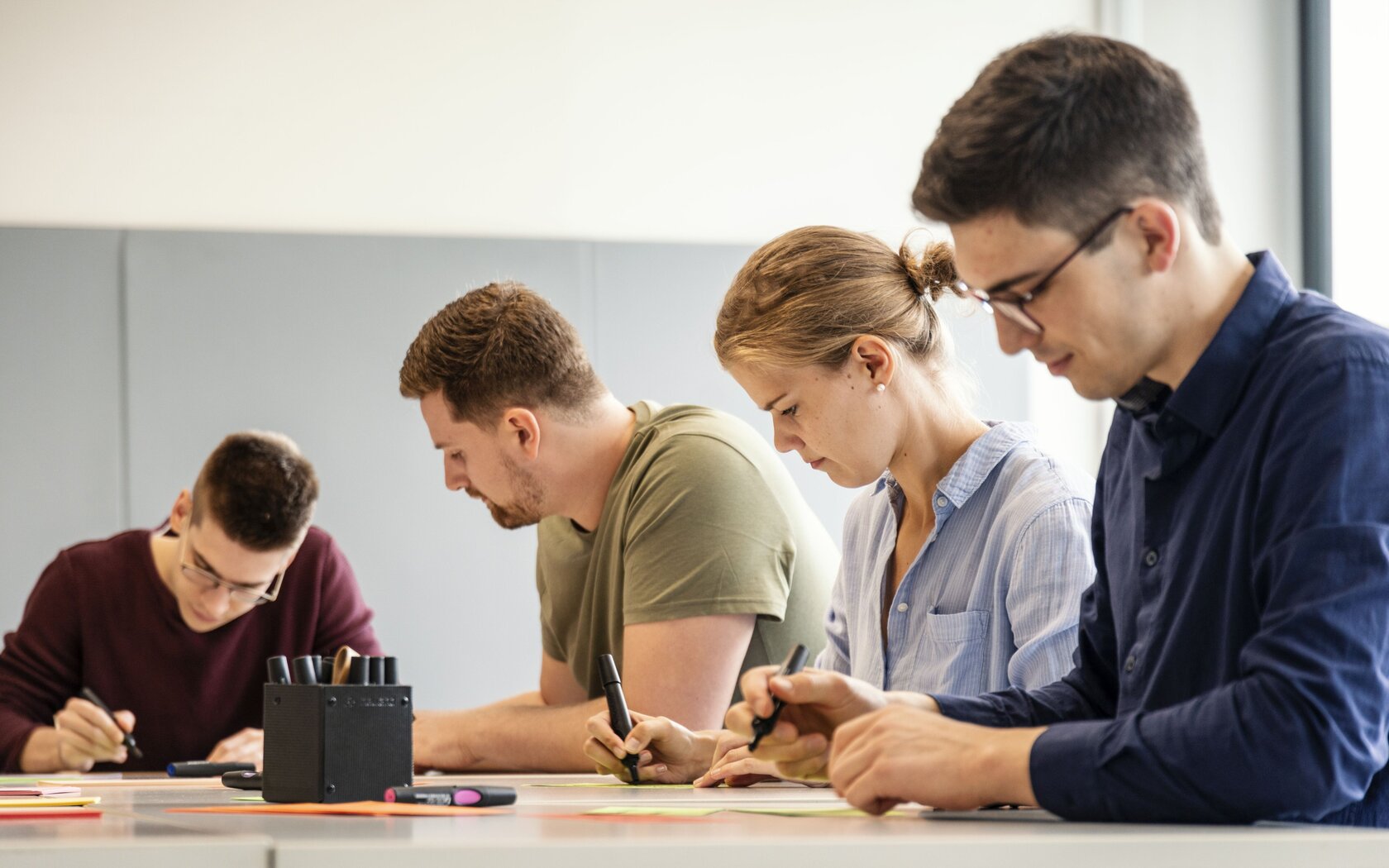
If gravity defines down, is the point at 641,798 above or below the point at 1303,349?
below

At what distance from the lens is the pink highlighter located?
3.72 feet

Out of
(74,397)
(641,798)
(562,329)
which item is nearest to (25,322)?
(74,397)

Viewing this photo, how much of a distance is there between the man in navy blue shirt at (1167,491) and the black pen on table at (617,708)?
0.48 meters

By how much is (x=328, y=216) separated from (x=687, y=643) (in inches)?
79.7

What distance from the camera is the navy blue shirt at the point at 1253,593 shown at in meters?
0.92

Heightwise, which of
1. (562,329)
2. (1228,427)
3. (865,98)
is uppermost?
(865,98)

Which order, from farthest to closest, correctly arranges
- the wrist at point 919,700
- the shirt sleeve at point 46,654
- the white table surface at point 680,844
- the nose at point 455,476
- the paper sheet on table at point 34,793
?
the shirt sleeve at point 46,654 < the nose at point 455,476 < the paper sheet on table at point 34,793 < the wrist at point 919,700 < the white table surface at point 680,844

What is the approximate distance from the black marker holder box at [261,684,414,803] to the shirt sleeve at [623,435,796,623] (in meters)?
0.86

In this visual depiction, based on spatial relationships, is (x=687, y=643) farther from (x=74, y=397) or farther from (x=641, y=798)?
(x=74, y=397)

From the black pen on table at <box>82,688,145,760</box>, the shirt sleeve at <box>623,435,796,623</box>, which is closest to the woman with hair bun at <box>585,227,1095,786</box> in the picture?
the shirt sleeve at <box>623,435,796,623</box>

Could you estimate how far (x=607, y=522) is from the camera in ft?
7.70

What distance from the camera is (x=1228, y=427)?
111 centimetres

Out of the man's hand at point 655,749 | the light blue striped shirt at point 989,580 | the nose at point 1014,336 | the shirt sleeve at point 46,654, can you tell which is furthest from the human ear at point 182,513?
the nose at point 1014,336

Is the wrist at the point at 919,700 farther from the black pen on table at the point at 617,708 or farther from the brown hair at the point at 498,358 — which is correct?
the brown hair at the point at 498,358
